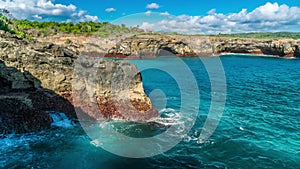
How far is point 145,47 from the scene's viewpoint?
91250mm

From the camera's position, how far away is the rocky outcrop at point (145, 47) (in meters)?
89.4

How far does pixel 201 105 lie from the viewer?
930 inches

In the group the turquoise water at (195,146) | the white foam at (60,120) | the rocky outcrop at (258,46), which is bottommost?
the turquoise water at (195,146)

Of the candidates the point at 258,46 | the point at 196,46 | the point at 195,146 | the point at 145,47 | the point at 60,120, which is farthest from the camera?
the point at 258,46

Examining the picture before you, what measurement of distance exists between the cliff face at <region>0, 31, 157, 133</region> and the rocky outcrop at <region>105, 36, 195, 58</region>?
68.1 meters

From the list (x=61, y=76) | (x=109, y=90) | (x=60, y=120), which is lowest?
(x=60, y=120)

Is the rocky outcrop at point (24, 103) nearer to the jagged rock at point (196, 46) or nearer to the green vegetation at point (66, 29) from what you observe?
the jagged rock at point (196, 46)

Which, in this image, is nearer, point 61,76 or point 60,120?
point 60,120

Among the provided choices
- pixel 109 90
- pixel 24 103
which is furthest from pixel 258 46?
pixel 24 103

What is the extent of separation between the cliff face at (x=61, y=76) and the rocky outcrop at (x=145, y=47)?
68070mm

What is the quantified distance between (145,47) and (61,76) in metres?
74.2

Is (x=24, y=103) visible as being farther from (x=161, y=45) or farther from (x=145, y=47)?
(x=161, y=45)

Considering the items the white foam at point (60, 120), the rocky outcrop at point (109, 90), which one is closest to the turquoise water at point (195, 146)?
the white foam at point (60, 120)

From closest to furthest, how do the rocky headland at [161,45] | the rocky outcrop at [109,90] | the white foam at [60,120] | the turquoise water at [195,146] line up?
the turquoise water at [195,146]
the white foam at [60,120]
the rocky outcrop at [109,90]
the rocky headland at [161,45]
